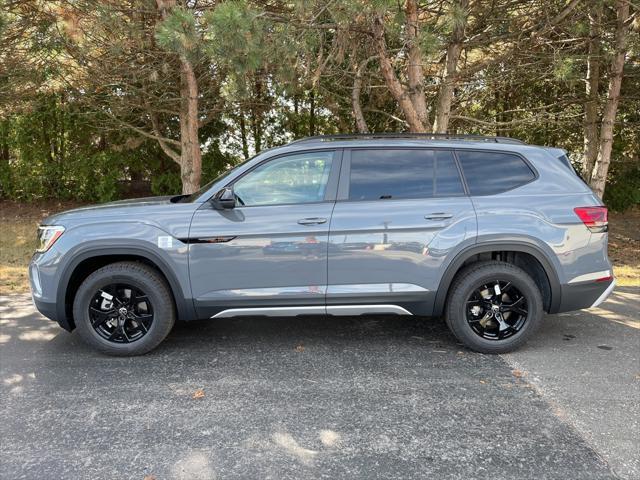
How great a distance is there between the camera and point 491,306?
4.34m

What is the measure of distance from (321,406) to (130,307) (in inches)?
74.5

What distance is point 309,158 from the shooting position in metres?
4.34

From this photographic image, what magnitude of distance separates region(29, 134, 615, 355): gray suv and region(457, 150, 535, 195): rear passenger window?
0.04 ft

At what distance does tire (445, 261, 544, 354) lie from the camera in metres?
4.25

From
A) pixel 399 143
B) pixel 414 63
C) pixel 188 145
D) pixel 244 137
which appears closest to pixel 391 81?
pixel 414 63

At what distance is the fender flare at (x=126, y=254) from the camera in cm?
410

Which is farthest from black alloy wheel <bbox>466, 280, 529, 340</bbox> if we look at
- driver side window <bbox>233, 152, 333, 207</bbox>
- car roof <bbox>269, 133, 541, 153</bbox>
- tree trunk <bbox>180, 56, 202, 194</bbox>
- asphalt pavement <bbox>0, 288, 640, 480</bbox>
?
tree trunk <bbox>180, 56, 202, 194</bbox>

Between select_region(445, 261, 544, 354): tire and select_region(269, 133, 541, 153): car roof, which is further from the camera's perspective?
select_region(269, 133, 541, 153): car roof

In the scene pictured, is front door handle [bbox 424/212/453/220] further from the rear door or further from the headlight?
the headlight

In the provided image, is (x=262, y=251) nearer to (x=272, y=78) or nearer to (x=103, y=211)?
(x=103, y=211)

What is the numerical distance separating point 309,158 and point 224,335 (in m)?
1.87

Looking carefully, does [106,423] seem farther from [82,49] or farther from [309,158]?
[82,49]

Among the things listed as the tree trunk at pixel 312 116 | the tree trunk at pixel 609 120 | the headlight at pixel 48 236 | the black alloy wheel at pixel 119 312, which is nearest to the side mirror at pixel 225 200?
the black alloy wheel at pixel 119 312

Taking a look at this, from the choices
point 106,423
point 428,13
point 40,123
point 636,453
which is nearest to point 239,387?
point 106,423
